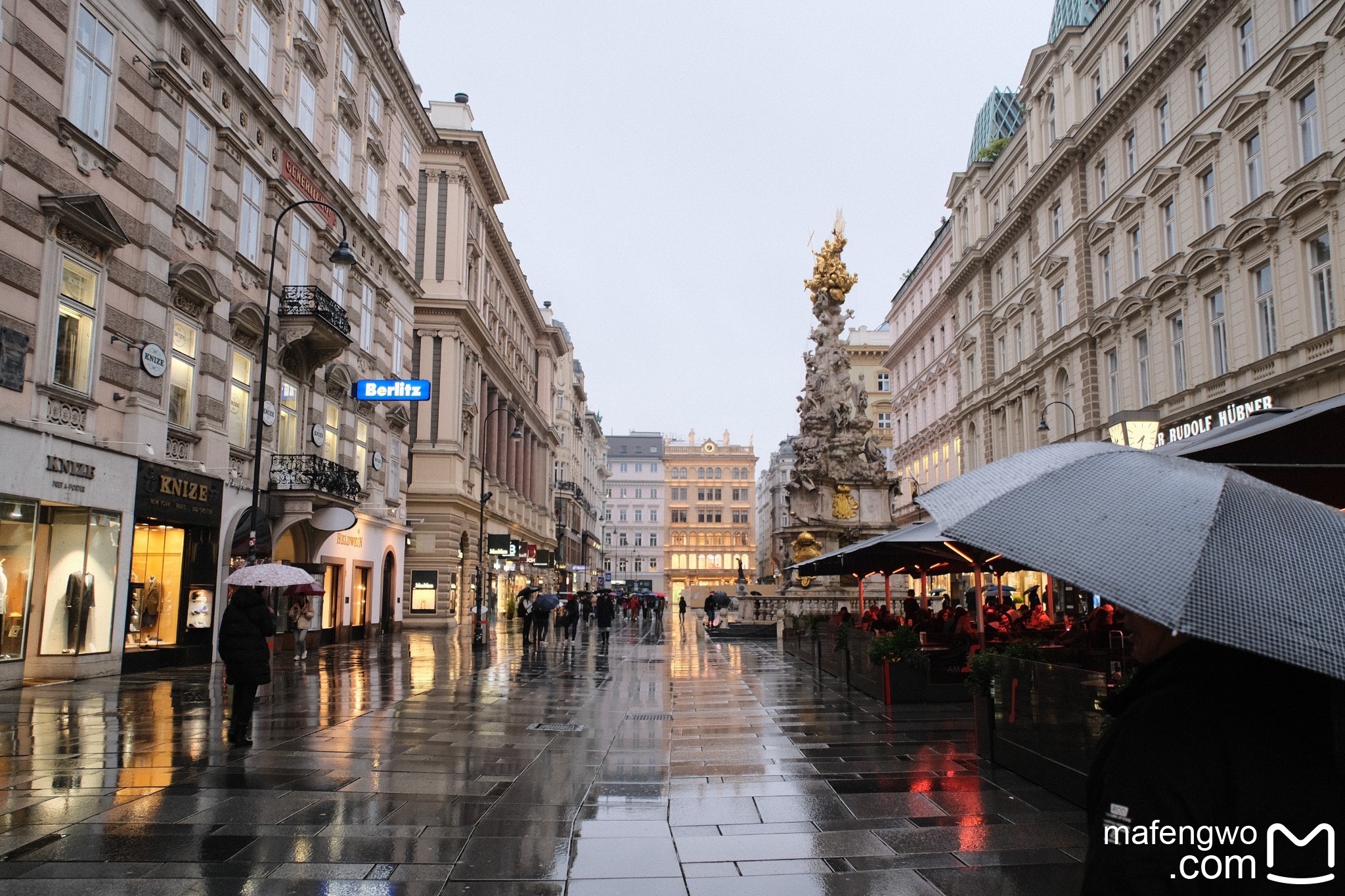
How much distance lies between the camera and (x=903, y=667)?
46.9ft

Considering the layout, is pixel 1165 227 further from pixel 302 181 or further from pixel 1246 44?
pixel 302 181

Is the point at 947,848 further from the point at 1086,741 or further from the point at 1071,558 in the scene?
the point at 1071,558

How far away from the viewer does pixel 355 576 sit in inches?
1287

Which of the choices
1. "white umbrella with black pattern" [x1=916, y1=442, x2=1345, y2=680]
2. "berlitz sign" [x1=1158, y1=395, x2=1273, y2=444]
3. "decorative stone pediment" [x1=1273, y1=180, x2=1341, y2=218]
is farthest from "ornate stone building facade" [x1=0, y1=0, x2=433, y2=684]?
"decorative stone pediment" [x1=1273, y1=180, x2=1341, y2=218]

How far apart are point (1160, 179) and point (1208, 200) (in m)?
2.73

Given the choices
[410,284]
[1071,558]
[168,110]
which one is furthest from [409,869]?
[410,284]

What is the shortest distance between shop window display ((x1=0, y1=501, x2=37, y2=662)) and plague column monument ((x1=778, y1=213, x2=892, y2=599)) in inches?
972

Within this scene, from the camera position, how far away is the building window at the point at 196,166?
2114 cm

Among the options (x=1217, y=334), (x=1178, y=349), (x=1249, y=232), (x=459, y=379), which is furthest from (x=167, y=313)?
(x=1178, y=349)

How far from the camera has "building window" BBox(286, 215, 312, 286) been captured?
88.1 ft

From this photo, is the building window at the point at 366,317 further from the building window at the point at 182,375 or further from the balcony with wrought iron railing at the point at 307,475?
the building window at the point at 182,375

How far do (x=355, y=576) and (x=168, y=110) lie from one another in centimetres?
1679

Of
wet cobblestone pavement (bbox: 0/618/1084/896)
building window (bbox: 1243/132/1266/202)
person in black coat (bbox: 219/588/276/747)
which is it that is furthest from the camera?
building window (bbox: 1243/132/1266/202)

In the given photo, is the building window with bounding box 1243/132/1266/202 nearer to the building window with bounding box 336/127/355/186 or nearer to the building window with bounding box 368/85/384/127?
the building window with bounding box 336/127/355/186
